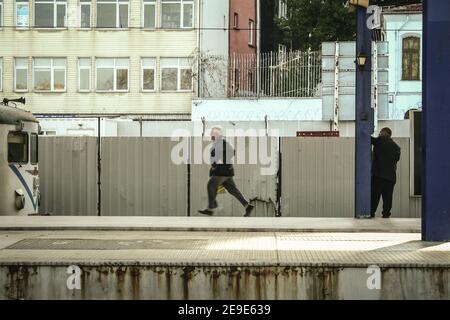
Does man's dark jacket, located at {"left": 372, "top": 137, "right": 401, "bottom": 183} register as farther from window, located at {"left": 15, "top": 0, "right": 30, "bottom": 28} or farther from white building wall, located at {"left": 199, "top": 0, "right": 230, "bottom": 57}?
window, located at {"left": 15, "top": 0, "right": 30, "bottom": 28}

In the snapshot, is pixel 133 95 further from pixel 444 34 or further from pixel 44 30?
pixel 444 34

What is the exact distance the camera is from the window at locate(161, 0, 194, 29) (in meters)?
48.7

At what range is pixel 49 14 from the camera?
161 ft

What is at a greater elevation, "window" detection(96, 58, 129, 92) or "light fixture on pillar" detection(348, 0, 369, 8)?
"window" detection(96, 58, 129, 92)

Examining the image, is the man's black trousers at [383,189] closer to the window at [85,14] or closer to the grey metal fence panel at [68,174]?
the grey metal fence panel at [68,174]

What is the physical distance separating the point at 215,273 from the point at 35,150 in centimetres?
1428

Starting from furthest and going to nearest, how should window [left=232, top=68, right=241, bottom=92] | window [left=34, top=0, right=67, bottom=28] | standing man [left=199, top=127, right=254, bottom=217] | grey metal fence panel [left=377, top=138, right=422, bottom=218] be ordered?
window [left=34, top=0, right=67, bottom=28], window [left=232, top=68, right=241, bottom=92], grey metal fence panel [left=377, top=138, right=422, bottom=218], standing man [left=199, top=127, right=254, bottom=217]

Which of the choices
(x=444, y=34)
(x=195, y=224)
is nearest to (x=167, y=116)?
(x=195, y=224)

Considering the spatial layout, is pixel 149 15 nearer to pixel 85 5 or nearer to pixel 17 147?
pixel 85 5

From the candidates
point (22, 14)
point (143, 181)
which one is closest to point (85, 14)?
point (22, 14)

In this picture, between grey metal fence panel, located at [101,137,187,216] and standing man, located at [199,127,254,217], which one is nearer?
standing man, located at [199,127,254,217]

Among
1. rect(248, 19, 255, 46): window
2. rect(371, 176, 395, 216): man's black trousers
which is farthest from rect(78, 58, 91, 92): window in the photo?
rect(371, 176, 395, 216): man's black trousers

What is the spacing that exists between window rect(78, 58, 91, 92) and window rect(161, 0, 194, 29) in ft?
16.3

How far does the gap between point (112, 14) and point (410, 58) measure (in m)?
16.6
